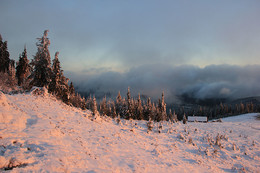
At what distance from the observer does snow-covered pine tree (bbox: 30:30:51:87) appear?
28.8m

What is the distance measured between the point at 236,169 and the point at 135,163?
7.99 m

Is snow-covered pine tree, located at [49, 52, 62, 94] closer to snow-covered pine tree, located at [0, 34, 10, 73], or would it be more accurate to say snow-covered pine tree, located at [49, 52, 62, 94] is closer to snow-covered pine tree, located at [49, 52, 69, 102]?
snow-covered pine tree, located at [49, 52, 69, 102]

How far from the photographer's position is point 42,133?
28.1 feet

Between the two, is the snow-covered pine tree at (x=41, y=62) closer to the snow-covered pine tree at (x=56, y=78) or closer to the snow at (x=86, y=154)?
the snow-covered pine tree at (x=56, y=78)

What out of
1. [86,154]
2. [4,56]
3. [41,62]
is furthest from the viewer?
[4,56]

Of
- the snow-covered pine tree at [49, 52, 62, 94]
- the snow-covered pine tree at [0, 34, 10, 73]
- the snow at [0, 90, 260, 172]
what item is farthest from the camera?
the snow-covered pine tree at [0, 34, 10, 73]

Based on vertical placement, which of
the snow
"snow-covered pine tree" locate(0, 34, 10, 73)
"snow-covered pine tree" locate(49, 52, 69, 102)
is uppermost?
"snow-covered pine tree" locate(0, 34, 10, 73)

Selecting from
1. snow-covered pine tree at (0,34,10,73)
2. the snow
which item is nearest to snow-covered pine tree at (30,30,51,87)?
the snow

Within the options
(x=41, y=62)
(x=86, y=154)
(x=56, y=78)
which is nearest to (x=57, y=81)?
(x=56, y=78)

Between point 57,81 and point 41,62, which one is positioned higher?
point 41,62

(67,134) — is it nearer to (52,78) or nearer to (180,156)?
(180,156)

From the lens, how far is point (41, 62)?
2886 centimetres

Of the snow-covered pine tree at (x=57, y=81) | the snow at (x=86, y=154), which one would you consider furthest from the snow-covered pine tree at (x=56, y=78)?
the snow at (x=86, y=154)

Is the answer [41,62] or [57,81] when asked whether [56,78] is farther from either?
[41,62]
